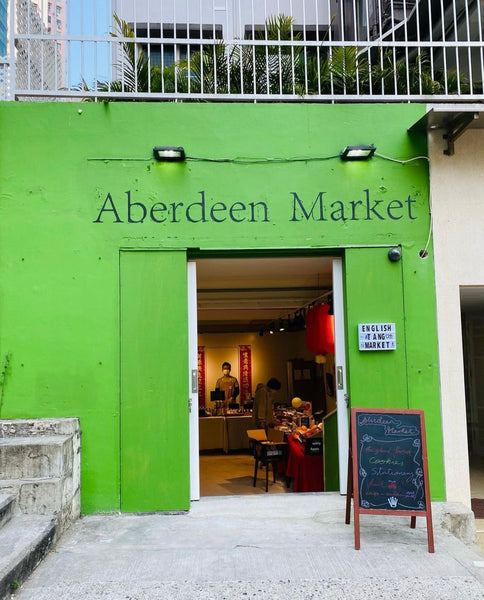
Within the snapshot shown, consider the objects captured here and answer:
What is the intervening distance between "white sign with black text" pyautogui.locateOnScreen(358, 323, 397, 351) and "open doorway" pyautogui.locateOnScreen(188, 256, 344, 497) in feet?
2.79

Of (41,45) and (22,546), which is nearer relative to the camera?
(22,546)

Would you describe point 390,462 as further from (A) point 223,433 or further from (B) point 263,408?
(A) point 223,433

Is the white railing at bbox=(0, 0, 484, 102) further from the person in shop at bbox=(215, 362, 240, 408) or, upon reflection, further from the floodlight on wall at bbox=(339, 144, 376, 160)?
the person in shop at bbox=(215, 362, 240, 408)

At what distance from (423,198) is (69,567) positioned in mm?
4560

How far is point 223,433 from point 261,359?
4.18 meters

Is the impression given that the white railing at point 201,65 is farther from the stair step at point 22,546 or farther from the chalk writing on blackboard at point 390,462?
the stair step at point 22,546

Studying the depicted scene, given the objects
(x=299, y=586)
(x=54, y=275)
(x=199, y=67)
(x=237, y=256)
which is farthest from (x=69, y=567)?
(x=199, y=67)

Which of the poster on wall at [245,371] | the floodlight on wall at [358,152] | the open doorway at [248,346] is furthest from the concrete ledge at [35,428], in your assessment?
the poster on wall at [245,371]

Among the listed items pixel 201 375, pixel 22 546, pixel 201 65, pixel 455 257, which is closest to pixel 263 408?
pixel 201 375

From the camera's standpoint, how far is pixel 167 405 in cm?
530

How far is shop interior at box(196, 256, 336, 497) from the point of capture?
751 cm

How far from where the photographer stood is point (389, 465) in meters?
4.47

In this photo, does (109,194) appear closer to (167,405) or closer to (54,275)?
(54,275)

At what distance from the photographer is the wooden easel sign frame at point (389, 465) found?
437 cm
